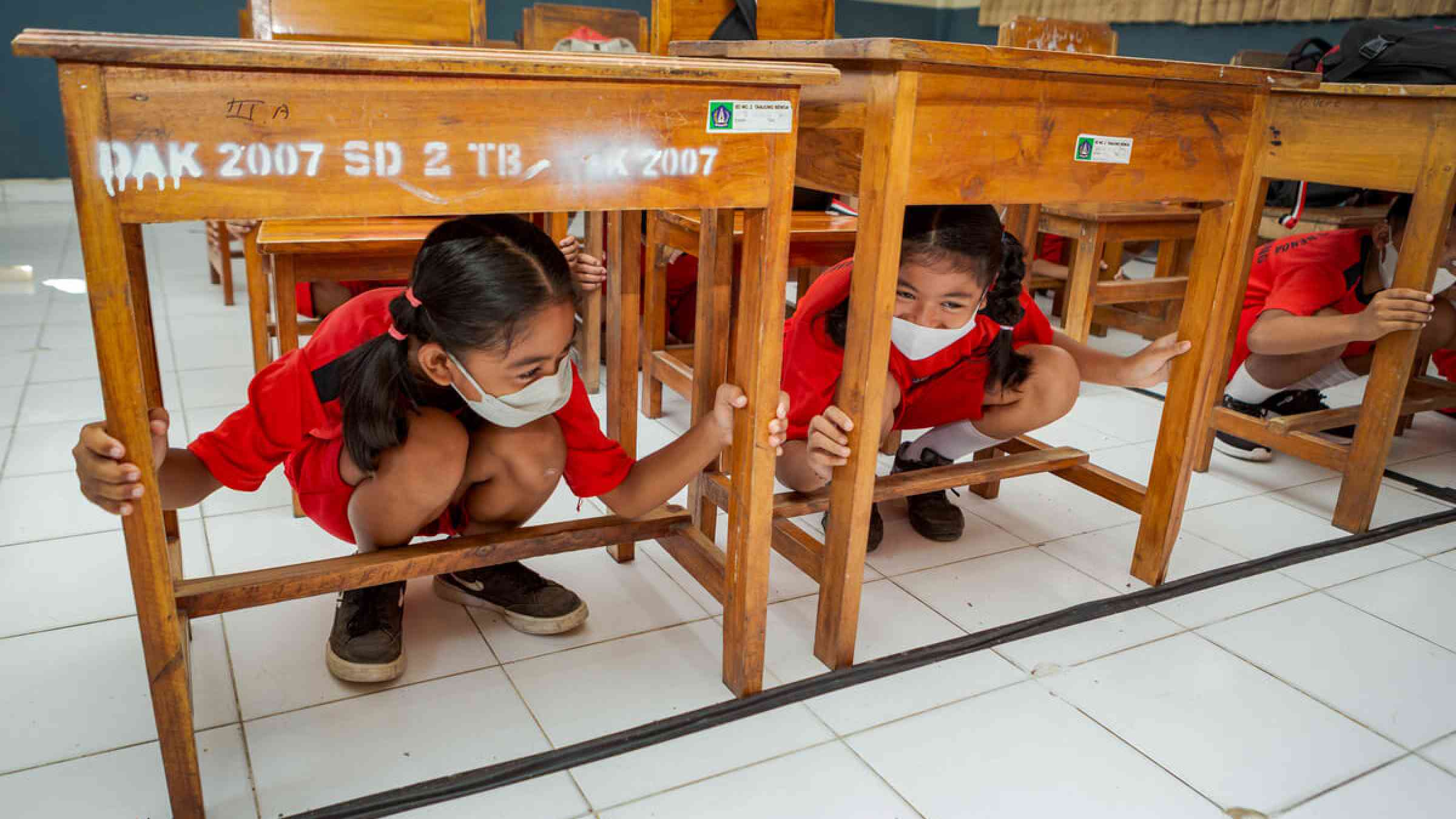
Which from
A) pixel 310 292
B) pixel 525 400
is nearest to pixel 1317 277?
pixel 525 400

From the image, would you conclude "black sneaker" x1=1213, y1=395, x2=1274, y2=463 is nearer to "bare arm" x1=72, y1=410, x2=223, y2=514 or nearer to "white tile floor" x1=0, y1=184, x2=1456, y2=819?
"white tile floor" x1=0, y1=184, x2=1456, y2=819

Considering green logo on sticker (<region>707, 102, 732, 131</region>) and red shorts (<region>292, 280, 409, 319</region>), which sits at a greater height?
green logo on sticker (<region>707, 102, 732, 131</region>)

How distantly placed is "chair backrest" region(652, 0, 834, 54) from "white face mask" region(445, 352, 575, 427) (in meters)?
1.29

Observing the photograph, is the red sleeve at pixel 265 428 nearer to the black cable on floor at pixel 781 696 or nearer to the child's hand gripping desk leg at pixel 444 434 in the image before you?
the child's hand gripping desk leg at pixel 444 434

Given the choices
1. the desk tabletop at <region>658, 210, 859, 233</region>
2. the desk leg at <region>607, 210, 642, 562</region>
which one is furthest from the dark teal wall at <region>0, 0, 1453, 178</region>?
the desk leg at <region>607, 210, 642, 562</region>

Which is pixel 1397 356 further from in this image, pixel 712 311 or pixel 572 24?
→ pixel 572 24

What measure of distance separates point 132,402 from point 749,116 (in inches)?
27.7

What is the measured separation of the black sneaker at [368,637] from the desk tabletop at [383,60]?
0.73 meters

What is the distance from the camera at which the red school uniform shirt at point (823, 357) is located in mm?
1640

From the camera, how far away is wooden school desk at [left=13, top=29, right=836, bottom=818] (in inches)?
34.3

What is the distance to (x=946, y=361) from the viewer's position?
5.82 feet

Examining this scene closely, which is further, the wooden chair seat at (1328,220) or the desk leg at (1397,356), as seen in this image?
the wooden chair seat at (1328,220)

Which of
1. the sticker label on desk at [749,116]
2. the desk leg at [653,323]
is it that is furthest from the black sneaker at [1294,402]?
the sticker label on desk at [749,116]

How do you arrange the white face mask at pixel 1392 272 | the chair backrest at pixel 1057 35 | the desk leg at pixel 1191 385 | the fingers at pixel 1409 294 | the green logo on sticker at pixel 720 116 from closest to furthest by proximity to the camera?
1. the green logo on sticker at pixel 720 116
2. the desk leg at pixel 1191 385
3. the fingers at pixel 1409 294
4. the white face mask at pixel 1392 272
5. the chair backrest at pixel 1057 35
